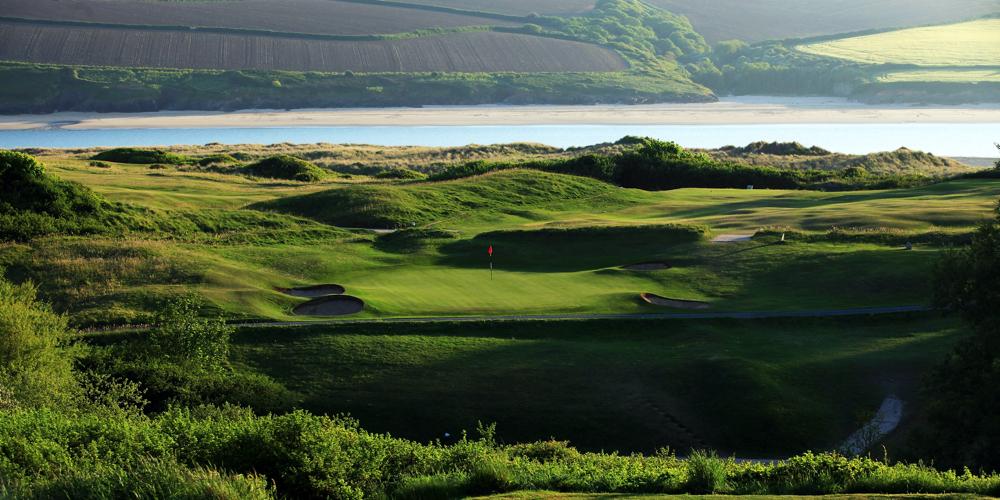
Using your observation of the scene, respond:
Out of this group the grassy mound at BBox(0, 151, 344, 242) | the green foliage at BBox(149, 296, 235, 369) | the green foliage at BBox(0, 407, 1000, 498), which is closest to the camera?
the green foliage at BBox(0, 407, 1000, 498)

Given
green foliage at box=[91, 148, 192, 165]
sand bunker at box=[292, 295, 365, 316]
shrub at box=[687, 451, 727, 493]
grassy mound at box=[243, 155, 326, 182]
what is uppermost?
green foliage at box=[91, 148, 192, 165]

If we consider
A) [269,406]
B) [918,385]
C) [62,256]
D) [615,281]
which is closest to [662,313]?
[615,281]

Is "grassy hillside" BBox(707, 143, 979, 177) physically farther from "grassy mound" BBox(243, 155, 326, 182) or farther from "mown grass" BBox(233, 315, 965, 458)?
"mown grass" BBox(233, 315, 965, 458)

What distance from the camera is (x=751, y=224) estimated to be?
67750 mm

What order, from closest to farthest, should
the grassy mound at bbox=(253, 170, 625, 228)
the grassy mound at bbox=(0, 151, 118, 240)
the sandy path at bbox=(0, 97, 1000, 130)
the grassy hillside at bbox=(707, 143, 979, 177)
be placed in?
the grassy mound at bbox=(0, 151, 118, 240)
the grassy mound at bbox=(253, 170, 625, 228)
the grassy hillside at bbox=(707, 143, 979, 177)
the sandy path at bbox=(0, 97, 1000, 130)

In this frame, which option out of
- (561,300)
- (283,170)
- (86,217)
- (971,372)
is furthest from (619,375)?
(283,170)

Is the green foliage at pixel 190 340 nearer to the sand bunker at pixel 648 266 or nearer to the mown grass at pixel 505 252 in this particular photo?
the mown grass at pixel 505 252

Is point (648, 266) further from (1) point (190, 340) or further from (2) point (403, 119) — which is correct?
(2) point (403, 119)

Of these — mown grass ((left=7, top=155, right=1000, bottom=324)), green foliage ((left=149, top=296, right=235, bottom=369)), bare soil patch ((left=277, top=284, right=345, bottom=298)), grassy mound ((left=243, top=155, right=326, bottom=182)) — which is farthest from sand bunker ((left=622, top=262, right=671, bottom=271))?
grassy mound ((left=243, top=155, right=326, bottom=182))

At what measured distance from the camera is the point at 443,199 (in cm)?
8006

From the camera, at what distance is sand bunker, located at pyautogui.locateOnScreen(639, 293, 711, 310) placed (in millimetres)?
50250

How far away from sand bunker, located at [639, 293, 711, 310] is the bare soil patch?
14.9m

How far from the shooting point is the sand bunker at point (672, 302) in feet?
165

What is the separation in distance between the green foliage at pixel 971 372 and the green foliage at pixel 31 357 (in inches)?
1121
